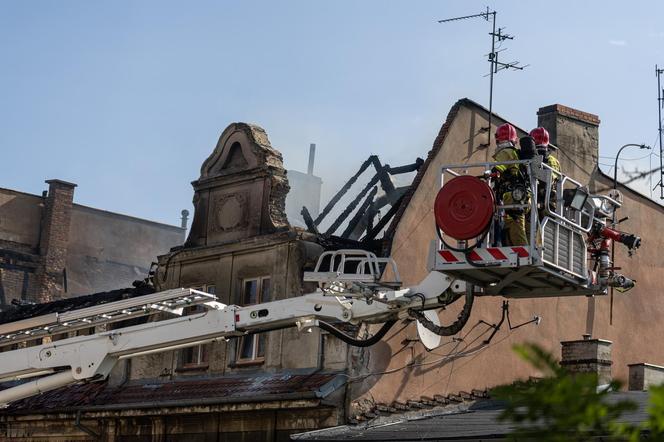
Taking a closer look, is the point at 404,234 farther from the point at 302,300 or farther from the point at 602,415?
the point at 602,415

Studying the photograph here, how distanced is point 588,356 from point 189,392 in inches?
255

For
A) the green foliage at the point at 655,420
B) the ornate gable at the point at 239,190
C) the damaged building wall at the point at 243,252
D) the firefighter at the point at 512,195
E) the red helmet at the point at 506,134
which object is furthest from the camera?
the ornate gable at the point at 239,190

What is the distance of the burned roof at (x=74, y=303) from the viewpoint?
75.6 ft

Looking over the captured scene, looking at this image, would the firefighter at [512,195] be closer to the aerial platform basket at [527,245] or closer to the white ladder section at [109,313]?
the aerial platform basket at [527,245]

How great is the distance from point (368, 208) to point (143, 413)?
5.19 metres

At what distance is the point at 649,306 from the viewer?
22641mm

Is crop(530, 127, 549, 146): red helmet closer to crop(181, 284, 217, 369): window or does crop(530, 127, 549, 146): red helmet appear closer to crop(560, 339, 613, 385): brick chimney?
crop(560, 339, 613, 385): brick chimney

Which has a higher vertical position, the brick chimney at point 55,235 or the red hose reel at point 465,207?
the brick chimney at point 55,235

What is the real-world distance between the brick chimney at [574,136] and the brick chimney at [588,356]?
169 inches

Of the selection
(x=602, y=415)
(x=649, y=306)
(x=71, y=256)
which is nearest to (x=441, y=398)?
A: (x=649, y=306)

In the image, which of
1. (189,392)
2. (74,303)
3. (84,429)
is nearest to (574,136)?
(189,392)

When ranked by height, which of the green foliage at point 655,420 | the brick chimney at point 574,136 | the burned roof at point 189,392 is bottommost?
the green foliage at point 655,420

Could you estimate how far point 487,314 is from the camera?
19.7 meters

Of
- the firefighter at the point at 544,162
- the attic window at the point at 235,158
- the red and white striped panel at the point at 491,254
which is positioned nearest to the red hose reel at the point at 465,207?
the red and white striped panel at the point at 491,254
